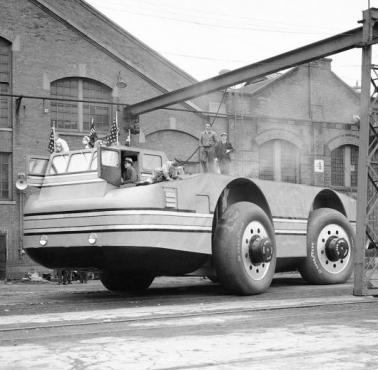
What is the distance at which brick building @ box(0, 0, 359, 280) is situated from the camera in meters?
24.8

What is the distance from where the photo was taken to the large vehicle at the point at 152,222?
10.2 m

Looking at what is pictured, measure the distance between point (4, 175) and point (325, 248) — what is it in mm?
14407

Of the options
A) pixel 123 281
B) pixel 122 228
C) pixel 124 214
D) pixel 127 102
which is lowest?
pixel 123 281

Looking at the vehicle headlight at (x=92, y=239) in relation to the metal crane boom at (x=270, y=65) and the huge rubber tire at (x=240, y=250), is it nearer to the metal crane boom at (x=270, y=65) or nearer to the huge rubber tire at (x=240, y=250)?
the huge rubber tire at (x=240, y=250)

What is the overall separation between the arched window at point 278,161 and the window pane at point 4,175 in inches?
394

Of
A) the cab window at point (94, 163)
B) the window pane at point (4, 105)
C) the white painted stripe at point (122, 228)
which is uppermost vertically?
the window pane at point (4, 105)

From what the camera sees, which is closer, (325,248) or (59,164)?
(59,164)

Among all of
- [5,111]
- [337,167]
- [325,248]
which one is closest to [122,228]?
[325,248]

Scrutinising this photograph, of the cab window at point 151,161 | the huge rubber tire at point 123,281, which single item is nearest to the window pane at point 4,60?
the huge rubber tire at point 123,281

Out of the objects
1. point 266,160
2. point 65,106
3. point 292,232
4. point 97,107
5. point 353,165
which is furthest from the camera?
point 353,165

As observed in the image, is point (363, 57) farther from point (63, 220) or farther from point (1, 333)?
point (1, 333)

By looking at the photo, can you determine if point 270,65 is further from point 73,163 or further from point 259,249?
point 73,163

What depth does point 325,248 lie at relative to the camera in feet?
44.7

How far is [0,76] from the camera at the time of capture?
2492 centimetres
